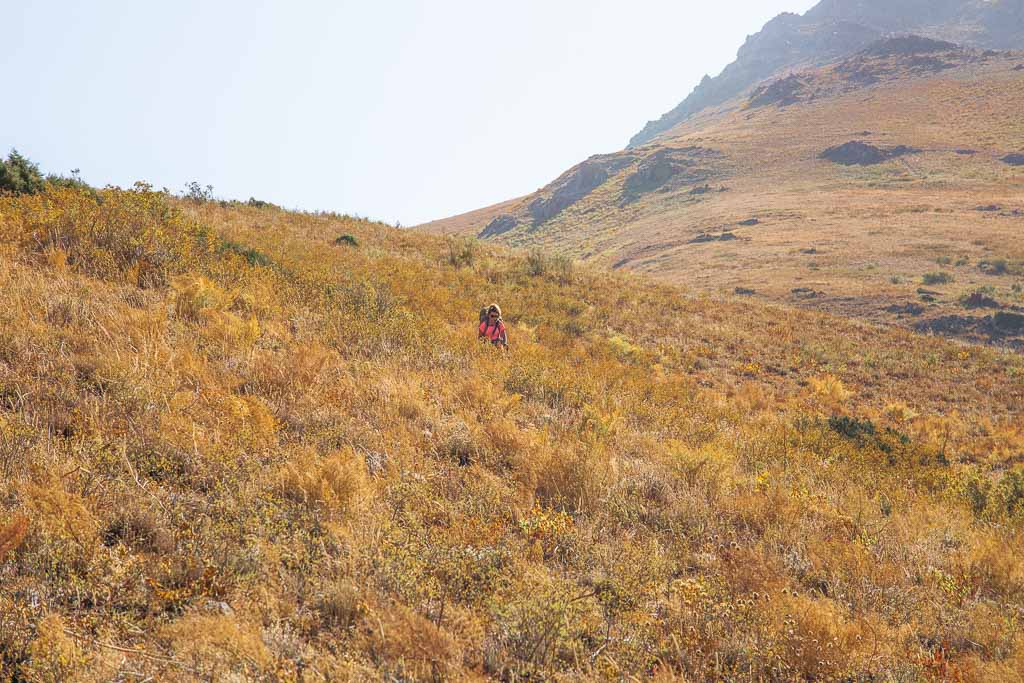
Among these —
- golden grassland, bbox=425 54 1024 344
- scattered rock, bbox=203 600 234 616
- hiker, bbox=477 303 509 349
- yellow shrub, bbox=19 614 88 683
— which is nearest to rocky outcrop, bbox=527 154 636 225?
golden grassland, bbox=425 54 1024 344

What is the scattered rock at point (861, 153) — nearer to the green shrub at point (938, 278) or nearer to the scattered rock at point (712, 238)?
the scattered rock at point (712, 238)

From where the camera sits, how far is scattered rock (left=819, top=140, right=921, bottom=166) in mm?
66125

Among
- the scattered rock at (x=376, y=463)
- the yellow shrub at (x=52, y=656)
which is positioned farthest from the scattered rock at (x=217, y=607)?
the scattered rock at (x=376, y=463)

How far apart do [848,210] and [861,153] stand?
2882 cm

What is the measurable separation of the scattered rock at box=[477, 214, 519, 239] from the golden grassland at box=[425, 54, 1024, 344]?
14.6 ft

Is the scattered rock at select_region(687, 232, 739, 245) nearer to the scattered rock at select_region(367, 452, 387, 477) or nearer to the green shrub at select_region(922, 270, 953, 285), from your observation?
the green shrub at select_region(922, 270, 953, 285)

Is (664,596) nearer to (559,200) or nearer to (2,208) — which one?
(2,208)

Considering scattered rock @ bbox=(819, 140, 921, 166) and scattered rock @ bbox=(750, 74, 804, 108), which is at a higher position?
scattered rock @ bbox=(750, 74, 804, 108)

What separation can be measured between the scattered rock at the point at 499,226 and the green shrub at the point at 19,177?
77049 mm

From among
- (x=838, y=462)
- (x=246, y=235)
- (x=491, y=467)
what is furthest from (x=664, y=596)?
(x=246, y=235)

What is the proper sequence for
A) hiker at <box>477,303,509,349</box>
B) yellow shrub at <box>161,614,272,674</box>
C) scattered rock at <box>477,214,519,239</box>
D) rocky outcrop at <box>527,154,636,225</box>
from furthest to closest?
rocky outcrop at <box>527,154,636,225</box>
scattered rock at <box>477,214,519,239</box>
hiker at <box>477,303,509,349</box>
yellow shrub at <box>161,614,272,674</box>

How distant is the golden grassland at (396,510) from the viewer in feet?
7.86

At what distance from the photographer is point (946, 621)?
3.12 metres

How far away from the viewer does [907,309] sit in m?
22.8
